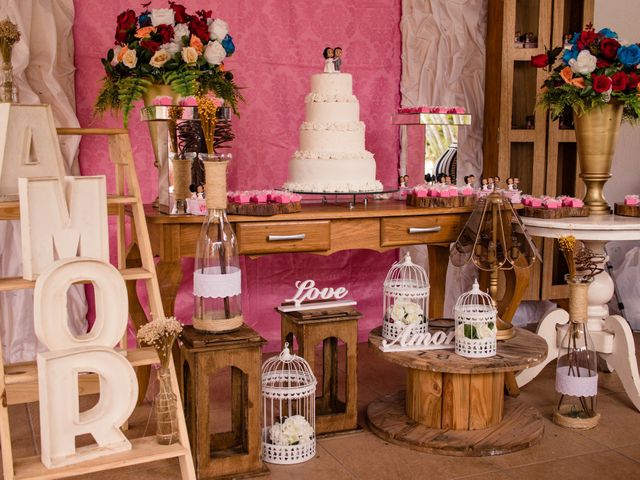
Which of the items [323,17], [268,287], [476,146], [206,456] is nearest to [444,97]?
[476,146]

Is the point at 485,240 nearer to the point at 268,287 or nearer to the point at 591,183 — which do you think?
the point at 591,183

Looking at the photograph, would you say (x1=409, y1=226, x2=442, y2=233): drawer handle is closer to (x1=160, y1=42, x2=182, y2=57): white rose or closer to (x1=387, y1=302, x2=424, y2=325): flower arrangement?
(x1=387, y1=302, x2=424, y2=325): flower arrangement

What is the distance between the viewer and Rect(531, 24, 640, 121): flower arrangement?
374 cm

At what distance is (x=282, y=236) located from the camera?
11.3ft

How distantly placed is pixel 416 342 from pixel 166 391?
3.72ft

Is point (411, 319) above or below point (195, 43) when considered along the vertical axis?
below

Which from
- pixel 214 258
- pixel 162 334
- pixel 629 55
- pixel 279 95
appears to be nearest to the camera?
pixel 162 334

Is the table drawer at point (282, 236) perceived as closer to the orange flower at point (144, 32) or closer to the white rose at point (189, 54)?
the white rose at point (189, 54)

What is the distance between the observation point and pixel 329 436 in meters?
3.36

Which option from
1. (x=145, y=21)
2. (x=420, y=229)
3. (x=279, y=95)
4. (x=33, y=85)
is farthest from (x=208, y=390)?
(x=279, y=95)

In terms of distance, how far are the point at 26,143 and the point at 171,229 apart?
757 mm

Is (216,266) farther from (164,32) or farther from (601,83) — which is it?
(601,83)

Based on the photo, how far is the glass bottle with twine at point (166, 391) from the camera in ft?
8.80

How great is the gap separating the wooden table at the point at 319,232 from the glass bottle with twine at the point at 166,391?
0.65 m
